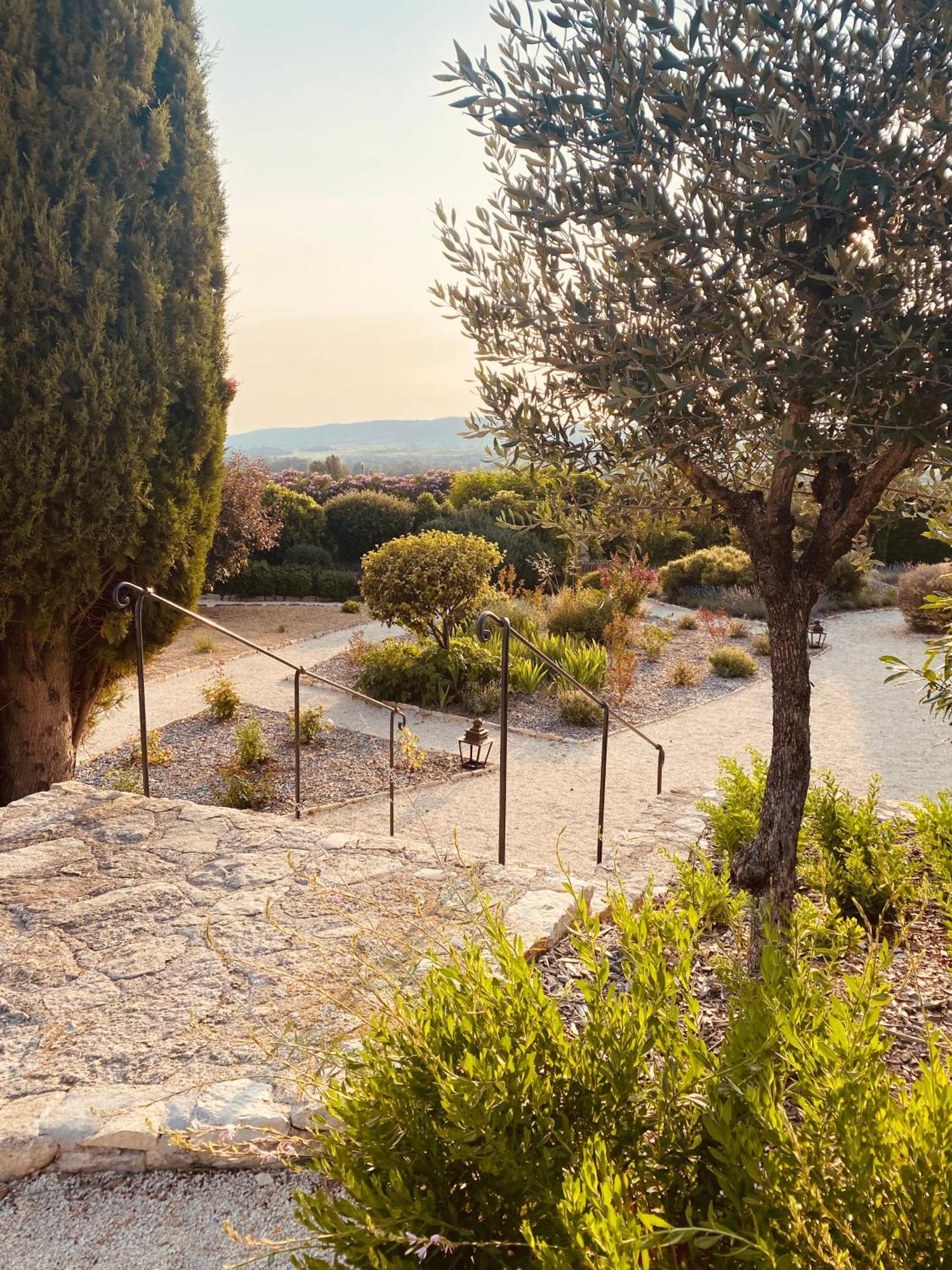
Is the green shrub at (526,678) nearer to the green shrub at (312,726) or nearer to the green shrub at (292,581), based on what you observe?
the green shrub at (312,726)

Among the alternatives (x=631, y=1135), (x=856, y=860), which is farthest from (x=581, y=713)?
(x=631, y=1135)

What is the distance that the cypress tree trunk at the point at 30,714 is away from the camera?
17.7 feet

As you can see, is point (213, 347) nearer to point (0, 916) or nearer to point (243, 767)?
point (243, 767)

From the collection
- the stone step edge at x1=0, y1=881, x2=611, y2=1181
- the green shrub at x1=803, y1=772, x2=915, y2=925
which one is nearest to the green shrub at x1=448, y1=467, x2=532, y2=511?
the green shrub at x1=803, y1=772, x2=915, y2=925

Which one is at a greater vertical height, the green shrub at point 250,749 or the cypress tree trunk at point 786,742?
the cypress tree trunk at point 786,742

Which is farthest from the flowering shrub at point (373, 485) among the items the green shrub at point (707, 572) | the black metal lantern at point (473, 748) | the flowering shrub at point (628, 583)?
the black metal lantern at point (473, 748)

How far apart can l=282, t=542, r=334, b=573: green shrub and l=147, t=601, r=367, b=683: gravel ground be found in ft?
3.81

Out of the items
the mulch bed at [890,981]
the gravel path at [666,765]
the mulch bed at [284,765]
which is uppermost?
the mulch bed at [890,981]

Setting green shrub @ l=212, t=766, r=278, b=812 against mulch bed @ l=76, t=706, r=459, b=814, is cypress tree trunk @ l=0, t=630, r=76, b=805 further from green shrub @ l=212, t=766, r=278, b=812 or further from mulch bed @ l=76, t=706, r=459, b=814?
green shrub @ l=212, t=766, r=278, b=812

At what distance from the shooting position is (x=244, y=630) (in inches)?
509

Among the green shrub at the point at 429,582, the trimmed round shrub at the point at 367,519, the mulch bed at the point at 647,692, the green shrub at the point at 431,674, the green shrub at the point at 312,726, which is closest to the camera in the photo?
the green shrub at the point at 312,726

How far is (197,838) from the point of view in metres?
3.92

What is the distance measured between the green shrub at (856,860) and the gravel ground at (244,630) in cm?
801

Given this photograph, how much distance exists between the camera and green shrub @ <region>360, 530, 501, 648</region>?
9484mm
